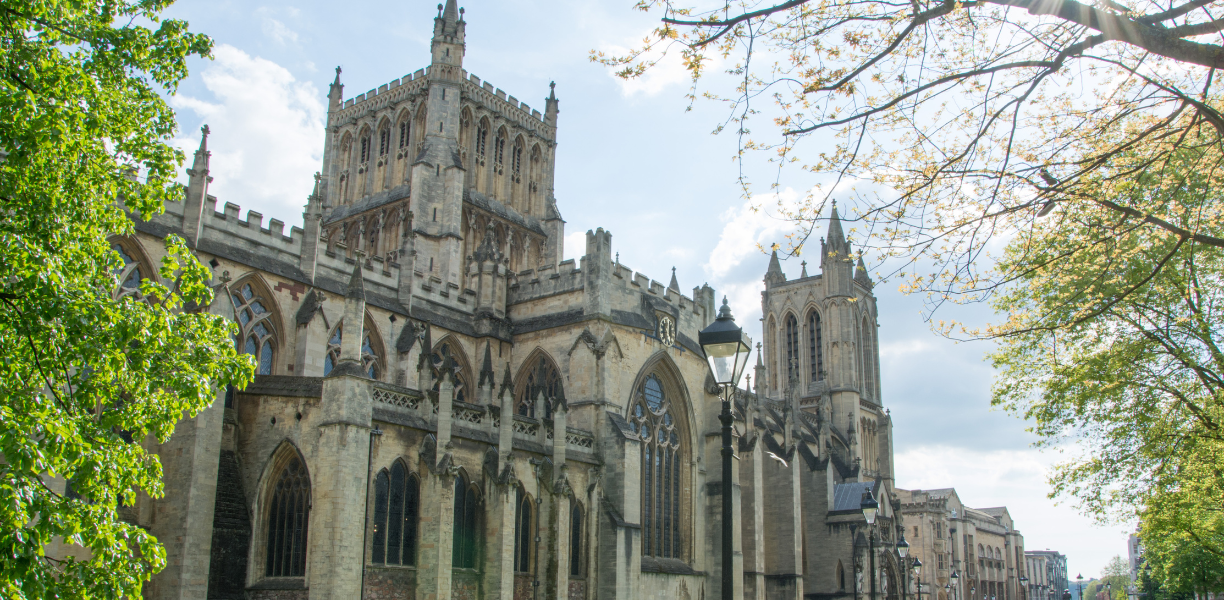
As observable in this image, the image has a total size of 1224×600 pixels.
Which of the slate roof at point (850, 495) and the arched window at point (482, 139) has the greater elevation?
the arched window at point (482, 139)

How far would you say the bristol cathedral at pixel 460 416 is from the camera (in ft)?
65.4

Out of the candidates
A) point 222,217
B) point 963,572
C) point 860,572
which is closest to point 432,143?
point 222,217

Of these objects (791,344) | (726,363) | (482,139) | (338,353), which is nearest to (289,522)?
(338,353)

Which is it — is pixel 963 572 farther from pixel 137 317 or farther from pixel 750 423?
pixel 137 317

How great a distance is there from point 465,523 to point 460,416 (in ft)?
8.44

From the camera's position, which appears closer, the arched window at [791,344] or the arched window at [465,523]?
the arched window at [465,523]

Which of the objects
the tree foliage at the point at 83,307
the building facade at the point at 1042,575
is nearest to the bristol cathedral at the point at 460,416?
the tree foliage at the point at 83,307

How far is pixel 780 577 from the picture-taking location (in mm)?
36594

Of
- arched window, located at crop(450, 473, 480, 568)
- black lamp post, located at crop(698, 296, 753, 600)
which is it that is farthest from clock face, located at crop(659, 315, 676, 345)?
black lamp post, located at crop(698, 296, 753, 600)

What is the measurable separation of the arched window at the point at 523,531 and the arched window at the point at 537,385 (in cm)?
537

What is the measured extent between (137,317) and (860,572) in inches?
1301

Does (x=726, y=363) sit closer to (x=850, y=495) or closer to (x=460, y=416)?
(x=460, y=416)

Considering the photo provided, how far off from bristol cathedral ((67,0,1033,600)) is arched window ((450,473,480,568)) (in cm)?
6

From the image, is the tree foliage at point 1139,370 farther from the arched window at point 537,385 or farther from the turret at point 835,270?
the turret at point 835,270
